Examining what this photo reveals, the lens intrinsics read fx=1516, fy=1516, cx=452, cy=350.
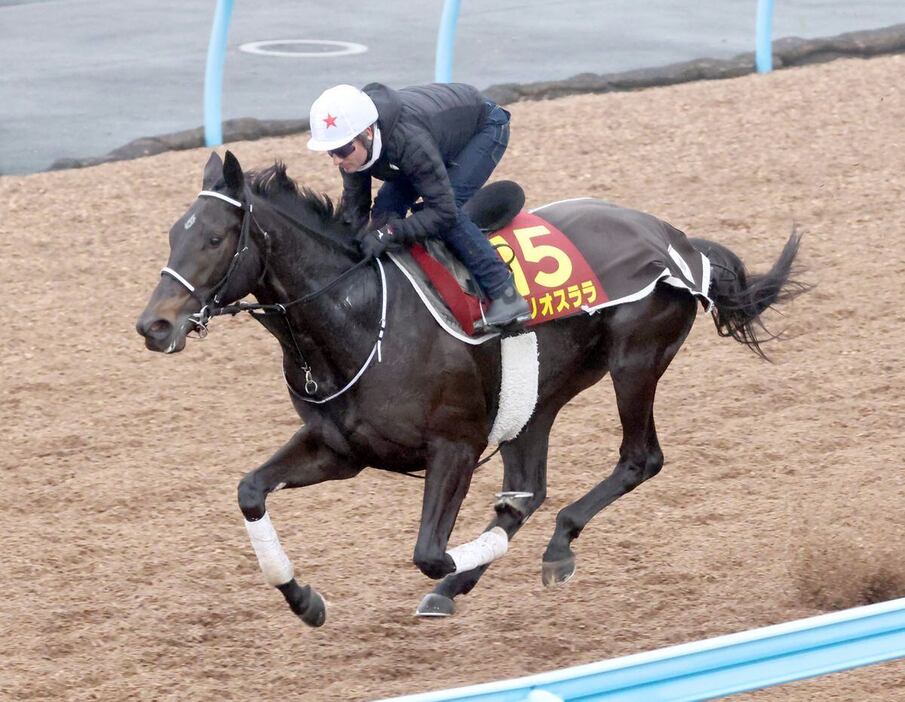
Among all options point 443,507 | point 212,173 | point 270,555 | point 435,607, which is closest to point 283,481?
point 270,555

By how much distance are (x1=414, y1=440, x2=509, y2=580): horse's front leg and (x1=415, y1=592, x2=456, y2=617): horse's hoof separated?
0.22 m

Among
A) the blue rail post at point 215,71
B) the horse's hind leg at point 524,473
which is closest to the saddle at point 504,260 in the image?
the horse's hind leg at point 524,473

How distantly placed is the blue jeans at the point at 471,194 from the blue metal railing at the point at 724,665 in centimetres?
191

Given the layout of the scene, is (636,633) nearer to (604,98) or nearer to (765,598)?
(765,598)

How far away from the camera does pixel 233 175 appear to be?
15.2 ft

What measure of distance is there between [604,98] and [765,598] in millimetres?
6155

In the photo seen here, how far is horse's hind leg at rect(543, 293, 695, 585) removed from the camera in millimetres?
5504

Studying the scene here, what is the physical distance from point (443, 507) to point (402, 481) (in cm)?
163

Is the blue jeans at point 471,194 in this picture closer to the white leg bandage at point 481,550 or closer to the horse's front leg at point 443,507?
the horse's front leg at point 443,507

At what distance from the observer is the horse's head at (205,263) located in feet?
14.7

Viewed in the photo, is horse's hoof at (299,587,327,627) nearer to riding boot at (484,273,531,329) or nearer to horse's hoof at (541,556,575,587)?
horse's hoof at (541,556,575,587)

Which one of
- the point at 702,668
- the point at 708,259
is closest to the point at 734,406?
the point at 708,259

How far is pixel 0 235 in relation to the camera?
8.84 m

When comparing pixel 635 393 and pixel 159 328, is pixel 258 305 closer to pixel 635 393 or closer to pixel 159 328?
pixel 159 328
